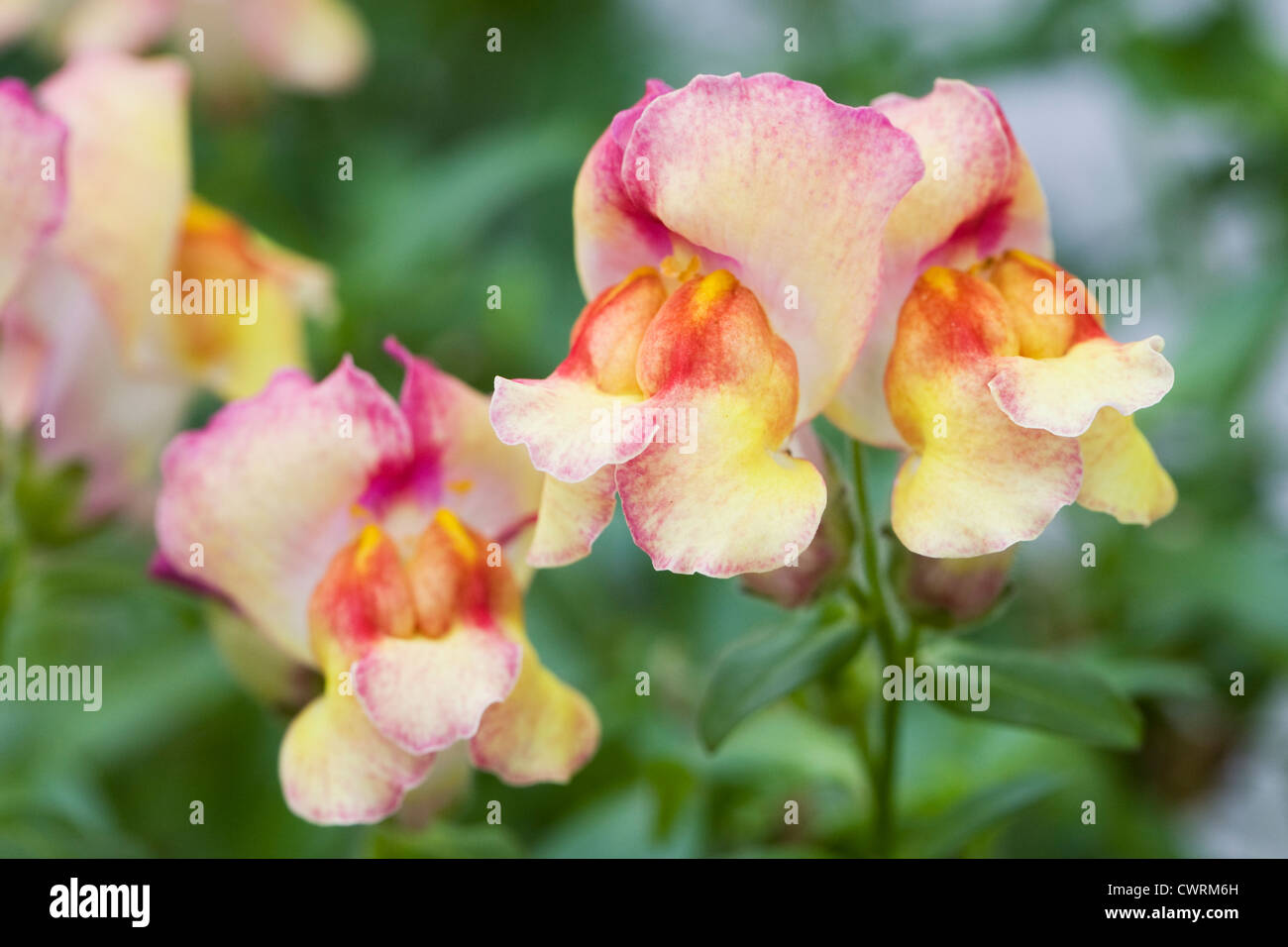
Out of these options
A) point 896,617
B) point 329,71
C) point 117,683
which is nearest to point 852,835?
point 896,617

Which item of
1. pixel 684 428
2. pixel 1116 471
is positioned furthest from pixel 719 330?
pixel 1116 471

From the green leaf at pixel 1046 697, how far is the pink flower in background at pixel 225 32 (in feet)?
2.19

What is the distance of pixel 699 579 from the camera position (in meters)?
1.02

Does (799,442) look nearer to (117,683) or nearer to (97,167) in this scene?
(97,167)

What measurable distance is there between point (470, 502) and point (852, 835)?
264 mm

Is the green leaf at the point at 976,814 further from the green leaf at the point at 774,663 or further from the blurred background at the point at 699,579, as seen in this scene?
the green leaf at the point at 774,663

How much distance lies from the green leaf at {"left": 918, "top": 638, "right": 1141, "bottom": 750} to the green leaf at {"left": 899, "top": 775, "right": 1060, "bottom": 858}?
0.18 ft

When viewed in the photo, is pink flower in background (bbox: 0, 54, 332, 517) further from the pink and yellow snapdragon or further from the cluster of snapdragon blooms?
the pink and yellow snapdragon

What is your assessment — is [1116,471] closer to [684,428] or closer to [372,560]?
[684,428]

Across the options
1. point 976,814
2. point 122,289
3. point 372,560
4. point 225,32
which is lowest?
point 976,814

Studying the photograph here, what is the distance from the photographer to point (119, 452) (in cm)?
74

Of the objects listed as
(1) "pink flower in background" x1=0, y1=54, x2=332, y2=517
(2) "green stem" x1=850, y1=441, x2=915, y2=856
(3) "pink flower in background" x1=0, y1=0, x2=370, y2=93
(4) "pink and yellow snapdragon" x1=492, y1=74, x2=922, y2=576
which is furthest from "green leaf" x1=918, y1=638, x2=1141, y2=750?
(3) "pink flower in background" x1=0, y1=0, x2=370, y2=93

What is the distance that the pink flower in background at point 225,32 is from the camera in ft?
3.37

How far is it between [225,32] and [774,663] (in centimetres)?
78
